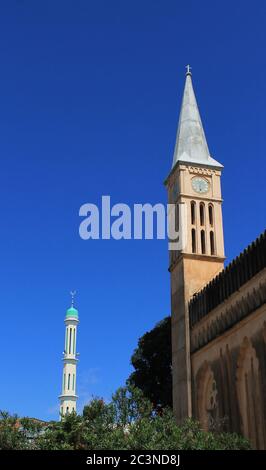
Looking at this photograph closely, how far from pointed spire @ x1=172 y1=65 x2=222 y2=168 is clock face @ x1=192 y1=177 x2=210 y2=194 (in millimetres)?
921

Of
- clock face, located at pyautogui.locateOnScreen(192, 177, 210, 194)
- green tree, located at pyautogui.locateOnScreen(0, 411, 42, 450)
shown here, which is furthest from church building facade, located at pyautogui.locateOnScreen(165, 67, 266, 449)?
green tree, located at pyautogui.locateOnScreen(0, 411, 42, 450)

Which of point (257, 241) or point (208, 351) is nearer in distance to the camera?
point (257, 241)

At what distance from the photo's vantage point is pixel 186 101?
1460 inches

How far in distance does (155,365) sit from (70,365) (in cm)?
5360

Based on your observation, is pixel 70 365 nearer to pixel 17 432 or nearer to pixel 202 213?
pixel 202 213

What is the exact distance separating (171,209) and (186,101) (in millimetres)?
7660

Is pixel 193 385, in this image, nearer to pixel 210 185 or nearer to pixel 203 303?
pixel 203 303

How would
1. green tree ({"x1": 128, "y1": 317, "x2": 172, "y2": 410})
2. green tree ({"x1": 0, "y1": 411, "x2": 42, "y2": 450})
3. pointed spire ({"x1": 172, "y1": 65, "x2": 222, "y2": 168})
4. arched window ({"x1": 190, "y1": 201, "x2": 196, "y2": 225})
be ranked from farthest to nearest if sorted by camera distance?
1. green tree ({"x1": 128, "y1": 317, "x2": 172, "y2": 410})
2. pointed spire ({"x1": 172, "y1": 65, "x2": 222, "y2": 168})
3. arched window ({"x1": 190, "y1": 201, "x2": 196, "y2": 225})
4. green tree ({"x1": 0, "y1": 411, "x2": 42, "y2": 450})

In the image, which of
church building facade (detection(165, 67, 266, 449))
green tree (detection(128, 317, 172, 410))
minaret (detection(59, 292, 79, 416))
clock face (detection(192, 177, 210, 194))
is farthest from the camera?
minaret (detection(59, 292, 79, 416))

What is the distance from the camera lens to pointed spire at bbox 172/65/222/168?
3381cm

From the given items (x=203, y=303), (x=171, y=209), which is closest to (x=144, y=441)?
(x=203, y=303)

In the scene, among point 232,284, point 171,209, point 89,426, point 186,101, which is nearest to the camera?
point 89,426

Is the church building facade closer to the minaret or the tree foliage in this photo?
the tree foliage
